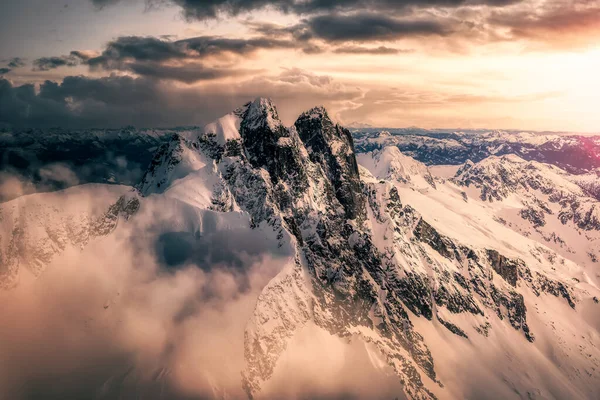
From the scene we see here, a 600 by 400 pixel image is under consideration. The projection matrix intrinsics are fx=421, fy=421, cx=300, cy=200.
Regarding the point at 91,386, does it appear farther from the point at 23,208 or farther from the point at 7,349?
the point at 23,208

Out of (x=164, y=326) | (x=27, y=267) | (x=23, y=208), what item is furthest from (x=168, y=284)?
(x=23, y=208)

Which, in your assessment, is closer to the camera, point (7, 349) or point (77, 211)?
point (7, 349)

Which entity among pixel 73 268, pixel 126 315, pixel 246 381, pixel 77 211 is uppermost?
pixel 77 211

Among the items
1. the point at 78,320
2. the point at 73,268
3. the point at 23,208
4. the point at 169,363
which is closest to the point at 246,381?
the point at 169,363

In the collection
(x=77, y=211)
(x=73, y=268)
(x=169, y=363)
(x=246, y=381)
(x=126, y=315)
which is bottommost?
(x=246, y=381)

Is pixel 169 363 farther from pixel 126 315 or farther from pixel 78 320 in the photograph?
pixel 78 320

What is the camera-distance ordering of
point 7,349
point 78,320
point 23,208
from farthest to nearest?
point 23,208
point 78,320
point 7,349

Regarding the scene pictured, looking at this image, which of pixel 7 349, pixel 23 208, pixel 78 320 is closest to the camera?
pixel 7 349

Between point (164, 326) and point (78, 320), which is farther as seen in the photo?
point (164, 326)

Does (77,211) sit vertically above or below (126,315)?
above
